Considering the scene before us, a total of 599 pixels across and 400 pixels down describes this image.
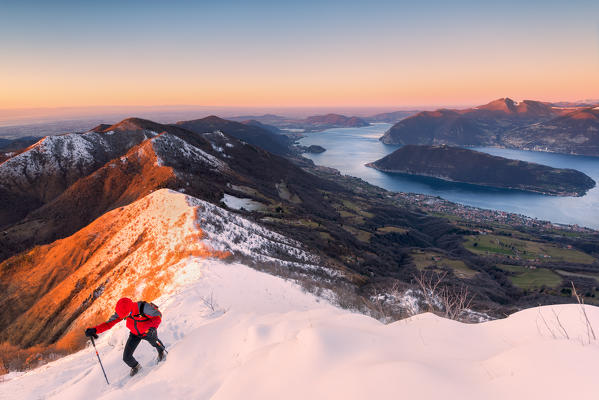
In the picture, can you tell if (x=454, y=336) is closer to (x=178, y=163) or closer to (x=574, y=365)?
(x=574, y=365)

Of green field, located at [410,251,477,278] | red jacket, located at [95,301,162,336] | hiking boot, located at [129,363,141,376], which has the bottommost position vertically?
green field, located at [410,251,477,278]

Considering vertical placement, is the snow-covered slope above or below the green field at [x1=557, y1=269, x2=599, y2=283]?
above

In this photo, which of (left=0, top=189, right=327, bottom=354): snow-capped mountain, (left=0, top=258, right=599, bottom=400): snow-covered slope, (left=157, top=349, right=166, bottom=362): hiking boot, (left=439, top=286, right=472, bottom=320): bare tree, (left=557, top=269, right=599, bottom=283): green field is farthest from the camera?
(left=557, top=269, right=599, bottom=283): green field

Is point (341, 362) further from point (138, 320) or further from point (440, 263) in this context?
point (440, 263)

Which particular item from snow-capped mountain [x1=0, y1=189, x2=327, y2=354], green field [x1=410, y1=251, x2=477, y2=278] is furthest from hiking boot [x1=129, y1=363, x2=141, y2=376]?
green field [x1=410, y1=251, x2=477, y2=278]

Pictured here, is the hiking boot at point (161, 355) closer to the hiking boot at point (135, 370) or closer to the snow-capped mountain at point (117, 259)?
the hiking boot at point (135, 370)

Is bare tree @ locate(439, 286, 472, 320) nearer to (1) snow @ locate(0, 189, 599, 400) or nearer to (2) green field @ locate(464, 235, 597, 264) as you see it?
(1) snow @ locate(0, 189, 599, 400)

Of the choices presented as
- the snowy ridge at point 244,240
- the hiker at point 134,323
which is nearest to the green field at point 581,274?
the snowy ridge at point 244,240
